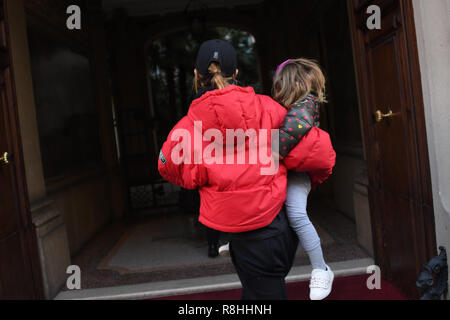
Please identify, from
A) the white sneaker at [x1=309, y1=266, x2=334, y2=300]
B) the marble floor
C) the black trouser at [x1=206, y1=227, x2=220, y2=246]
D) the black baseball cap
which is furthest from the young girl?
the black trouser at [x1=206, y1=227, x2=220, y2=246]

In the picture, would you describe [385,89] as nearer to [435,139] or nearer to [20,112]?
[435,139]

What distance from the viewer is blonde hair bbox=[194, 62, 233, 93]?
1936 millimetres

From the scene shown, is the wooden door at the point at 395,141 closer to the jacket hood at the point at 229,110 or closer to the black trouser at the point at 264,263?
the black trouser at the point at 264,263

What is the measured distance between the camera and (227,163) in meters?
1.80

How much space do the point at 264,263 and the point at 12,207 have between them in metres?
1.89

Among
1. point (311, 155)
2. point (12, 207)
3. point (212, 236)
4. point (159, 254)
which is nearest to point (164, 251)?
point (159, 254)

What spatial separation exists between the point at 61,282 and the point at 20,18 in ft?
7.11

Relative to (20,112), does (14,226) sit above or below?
below

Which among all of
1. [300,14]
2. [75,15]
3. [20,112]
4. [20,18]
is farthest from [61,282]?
[300,14]

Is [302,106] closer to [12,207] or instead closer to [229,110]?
[229,110]

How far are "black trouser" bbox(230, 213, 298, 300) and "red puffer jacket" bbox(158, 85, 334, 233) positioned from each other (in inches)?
4.4

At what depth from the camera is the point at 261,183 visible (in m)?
1.81

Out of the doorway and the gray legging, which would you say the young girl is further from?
the doorway

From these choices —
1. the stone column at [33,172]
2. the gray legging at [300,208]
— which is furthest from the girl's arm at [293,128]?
the stone column at [33,172]
